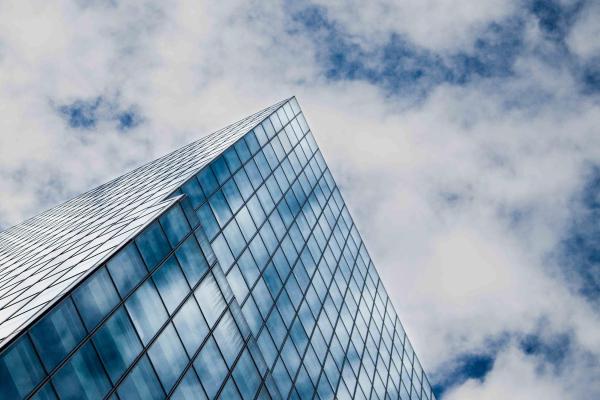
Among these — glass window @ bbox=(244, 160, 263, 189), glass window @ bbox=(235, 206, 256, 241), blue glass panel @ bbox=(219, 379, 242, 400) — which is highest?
glass window @ bbox=(244, 160, 263, 189)

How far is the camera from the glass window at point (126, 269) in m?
18.0

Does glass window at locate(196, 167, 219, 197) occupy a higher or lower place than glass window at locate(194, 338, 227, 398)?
higher

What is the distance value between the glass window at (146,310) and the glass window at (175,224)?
3086mm

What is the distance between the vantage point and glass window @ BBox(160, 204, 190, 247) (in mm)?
22198

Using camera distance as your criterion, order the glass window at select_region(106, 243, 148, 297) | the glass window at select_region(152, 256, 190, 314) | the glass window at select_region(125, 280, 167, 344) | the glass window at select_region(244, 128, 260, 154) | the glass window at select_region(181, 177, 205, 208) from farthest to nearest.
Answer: the glass window at select_region(244, 128, 260, 154) < the glass window at select_region(181, 177, 205, 208) < the glass window at select_region(152, 256, 190, 314) < the glass window at select_region(106, 243, 148, 297) < the glass window at select_region(125, 280, 167, 344)

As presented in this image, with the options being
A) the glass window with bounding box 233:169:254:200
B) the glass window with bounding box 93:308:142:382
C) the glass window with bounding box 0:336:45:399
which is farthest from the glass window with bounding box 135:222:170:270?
the glass window with bounding box 233:169:254:200

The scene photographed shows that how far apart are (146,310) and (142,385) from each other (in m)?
2.97

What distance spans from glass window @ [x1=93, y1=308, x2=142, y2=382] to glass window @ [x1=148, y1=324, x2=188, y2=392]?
34.4 inches

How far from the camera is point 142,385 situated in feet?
54.4

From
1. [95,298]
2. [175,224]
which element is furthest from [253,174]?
[95,298]

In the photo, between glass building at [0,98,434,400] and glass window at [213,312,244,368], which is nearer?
glass building at [0,98,434,400]

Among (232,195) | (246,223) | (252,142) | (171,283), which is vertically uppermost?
(252,142)

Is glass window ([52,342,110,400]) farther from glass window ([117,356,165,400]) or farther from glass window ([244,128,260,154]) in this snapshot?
glass window ([244,128,260,154])

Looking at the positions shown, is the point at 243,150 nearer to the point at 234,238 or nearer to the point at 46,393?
the point at 234,238
